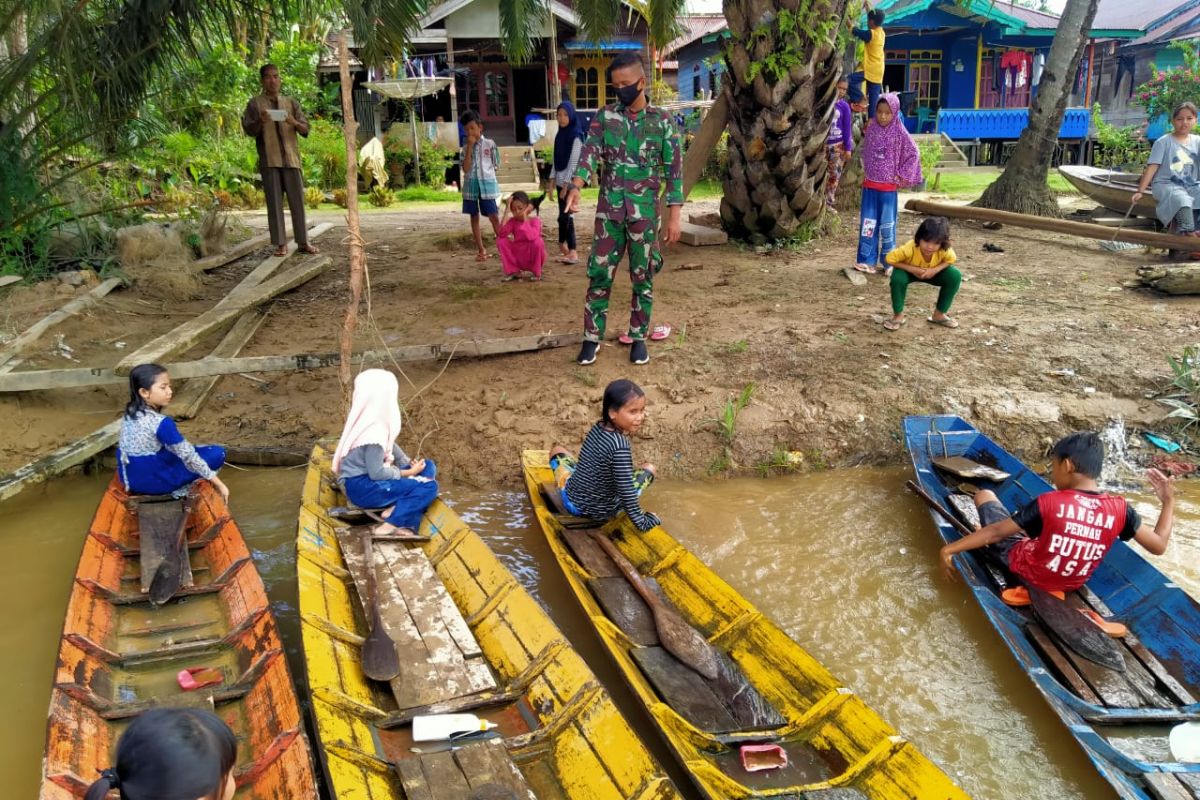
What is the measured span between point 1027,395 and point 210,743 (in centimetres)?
624

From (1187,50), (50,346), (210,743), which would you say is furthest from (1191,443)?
(1187,50)

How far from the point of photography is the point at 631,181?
248 inches

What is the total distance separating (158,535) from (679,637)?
2862mm

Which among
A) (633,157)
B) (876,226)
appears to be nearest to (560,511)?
(633,157)

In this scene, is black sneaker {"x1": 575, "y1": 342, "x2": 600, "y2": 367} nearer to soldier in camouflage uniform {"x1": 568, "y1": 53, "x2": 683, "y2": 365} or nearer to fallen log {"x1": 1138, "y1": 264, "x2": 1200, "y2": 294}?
soldier in camouflage uniform {"x1": 568, "y1": 53, "x2": 683, "y2": 365}

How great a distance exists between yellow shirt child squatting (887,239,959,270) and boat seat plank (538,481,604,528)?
3751 mm

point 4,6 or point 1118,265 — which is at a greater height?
point 4,6

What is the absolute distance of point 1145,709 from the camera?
3.42 metres

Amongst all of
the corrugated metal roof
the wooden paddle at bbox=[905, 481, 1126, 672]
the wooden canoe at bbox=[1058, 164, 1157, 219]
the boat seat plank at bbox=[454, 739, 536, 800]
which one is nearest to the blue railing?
the corrugated metal roof

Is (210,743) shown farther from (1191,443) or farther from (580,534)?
(1191,443)

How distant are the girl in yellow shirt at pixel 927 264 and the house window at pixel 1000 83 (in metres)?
18.9

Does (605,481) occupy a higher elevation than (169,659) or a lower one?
higher

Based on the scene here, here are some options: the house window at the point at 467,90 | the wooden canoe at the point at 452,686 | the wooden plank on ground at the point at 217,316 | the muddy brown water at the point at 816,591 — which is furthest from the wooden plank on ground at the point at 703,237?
the house window at the point at 467,90

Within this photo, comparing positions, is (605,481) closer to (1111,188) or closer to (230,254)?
(230,254)
